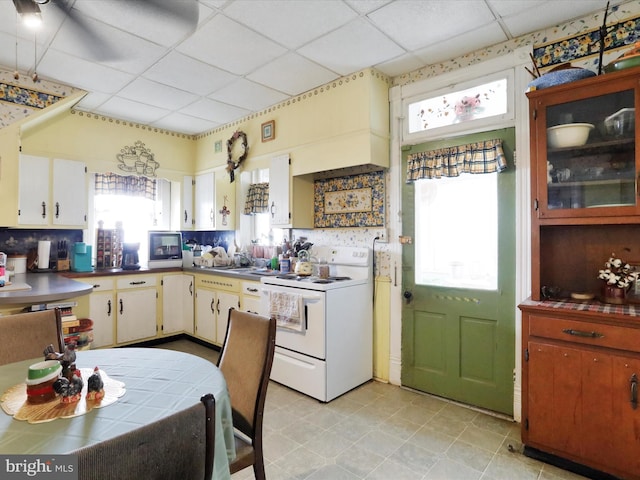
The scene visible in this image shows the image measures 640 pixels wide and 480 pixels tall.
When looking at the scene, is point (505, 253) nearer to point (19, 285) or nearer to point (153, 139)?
point (19, 285)

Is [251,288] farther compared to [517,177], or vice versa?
[251,288]

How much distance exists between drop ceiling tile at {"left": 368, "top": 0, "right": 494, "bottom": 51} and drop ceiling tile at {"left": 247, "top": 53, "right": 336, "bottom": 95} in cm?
72

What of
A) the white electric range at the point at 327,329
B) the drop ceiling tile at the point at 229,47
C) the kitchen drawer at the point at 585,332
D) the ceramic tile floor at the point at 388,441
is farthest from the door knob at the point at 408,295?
the drop ceiling tile at the point at 229,47

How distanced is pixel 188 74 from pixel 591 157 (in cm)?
307

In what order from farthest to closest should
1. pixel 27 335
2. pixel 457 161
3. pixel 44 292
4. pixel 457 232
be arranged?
pixel 457 232 → pixel 457 161 → pixel 44 292 → pixel 27 335

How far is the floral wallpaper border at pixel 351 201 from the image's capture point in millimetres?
3277

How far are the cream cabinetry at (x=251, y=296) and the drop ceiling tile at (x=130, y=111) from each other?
218 centimetres

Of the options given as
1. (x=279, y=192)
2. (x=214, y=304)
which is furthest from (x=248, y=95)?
(x=214, y=304)

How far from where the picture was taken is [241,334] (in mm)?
1713

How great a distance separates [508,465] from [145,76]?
393 cm

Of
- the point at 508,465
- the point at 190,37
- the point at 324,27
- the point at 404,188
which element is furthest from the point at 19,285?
the point at 508,465

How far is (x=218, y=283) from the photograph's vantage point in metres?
3.99

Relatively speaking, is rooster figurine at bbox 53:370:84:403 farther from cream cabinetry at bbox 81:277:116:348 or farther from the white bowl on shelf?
cream cabinetry at bbox 81:277:116:348

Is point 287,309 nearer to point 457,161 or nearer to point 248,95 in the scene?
point 457,161
